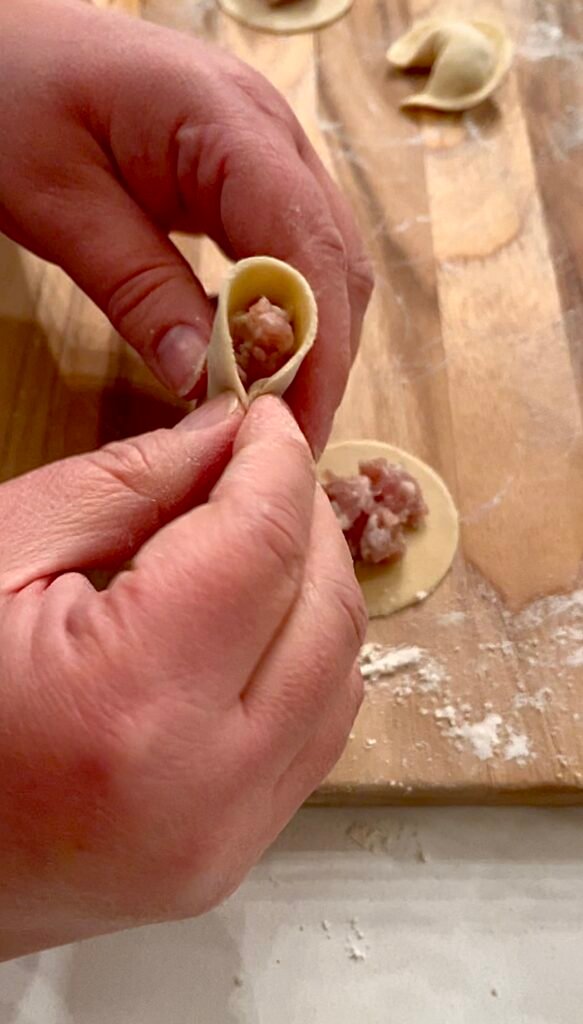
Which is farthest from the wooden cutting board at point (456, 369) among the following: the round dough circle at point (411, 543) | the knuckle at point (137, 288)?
the knuckle at point (137, 288)

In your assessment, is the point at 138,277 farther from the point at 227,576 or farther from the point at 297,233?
the point at 227,576

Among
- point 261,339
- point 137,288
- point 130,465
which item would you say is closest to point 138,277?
point 137,288

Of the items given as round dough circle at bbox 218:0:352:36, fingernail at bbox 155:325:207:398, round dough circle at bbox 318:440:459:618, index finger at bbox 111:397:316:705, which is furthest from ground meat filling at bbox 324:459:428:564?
round dough circle at bbox 218:0:352:36

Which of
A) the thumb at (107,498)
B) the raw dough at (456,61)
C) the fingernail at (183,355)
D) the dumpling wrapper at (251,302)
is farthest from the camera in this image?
the raw dough at (456,61)

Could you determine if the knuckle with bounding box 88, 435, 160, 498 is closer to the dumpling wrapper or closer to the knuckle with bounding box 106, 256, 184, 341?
the dumpling wrapper

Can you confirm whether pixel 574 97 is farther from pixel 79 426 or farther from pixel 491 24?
pixel 79 426

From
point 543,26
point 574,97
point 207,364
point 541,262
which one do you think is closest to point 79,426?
point 207,364

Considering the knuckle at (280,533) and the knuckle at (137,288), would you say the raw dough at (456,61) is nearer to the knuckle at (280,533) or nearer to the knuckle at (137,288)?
the knuckle at (137,288)
